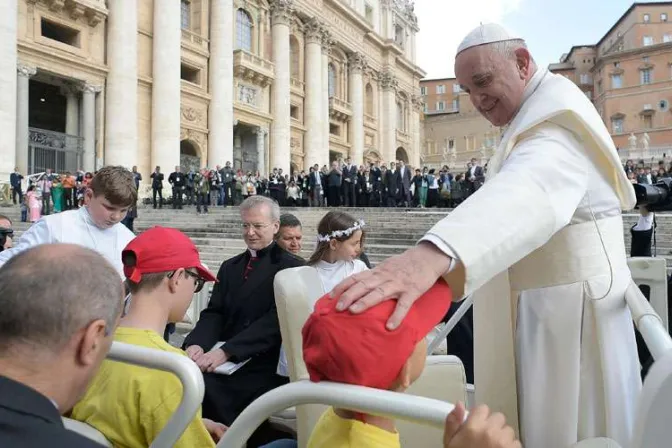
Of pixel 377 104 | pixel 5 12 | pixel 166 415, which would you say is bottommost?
pixel 166 415

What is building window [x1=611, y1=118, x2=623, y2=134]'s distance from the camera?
50812 millimetres

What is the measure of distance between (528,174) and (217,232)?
14000mm

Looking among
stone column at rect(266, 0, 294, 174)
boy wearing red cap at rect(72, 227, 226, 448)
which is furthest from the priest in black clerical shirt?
stone column at rect(266, 0, 294, 174)

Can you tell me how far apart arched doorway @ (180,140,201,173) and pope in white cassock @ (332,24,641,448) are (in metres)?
23.4

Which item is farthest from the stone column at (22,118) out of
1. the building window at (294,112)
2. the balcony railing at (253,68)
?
the building window at (294,112)

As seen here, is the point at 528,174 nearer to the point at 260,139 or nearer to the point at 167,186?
the point at 167,186

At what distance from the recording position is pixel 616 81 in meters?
51.0

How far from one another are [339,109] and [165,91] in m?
15.4

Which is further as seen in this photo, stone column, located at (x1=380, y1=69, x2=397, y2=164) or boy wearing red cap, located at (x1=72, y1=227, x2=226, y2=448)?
stone column, located at (x1=380, y1=69, x2=397, y2=164)

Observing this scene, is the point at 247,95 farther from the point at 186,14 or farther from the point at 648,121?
the point at 648,121

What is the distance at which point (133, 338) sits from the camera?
1848 millimetres

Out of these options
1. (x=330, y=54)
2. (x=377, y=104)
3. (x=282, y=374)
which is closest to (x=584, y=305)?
(x=282, y=374)

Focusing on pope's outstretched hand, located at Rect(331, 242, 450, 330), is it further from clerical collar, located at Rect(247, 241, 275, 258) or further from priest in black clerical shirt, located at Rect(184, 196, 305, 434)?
clerical collar, located at Rect(247, 241, 275, 258)

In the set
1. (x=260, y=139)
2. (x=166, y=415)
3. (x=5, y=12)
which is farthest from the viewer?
(x=260, y=139)
